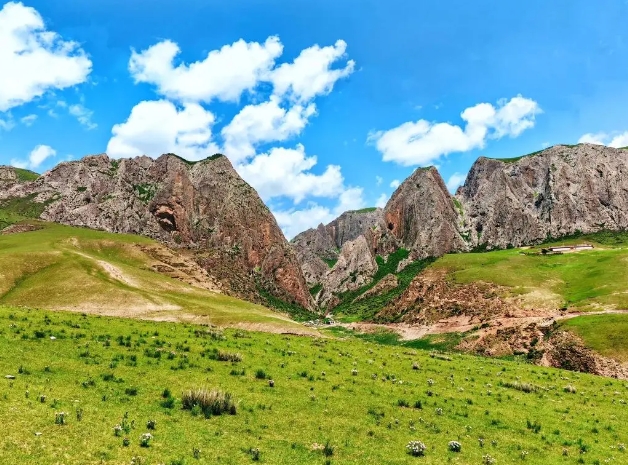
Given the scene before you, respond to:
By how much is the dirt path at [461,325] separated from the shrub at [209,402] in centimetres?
7241

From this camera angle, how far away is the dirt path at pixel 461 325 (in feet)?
253

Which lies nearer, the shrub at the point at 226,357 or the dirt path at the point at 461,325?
the shrub at the point at 226,357

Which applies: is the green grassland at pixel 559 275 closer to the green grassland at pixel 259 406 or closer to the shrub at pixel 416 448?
the green grassland at pixel 259 406

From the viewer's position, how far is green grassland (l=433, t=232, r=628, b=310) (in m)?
83.4

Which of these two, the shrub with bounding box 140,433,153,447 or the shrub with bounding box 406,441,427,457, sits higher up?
the shrub with bounding box 140,433,153,447

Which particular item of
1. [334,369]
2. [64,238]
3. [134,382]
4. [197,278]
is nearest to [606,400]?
[334,369]

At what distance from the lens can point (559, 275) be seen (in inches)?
4035

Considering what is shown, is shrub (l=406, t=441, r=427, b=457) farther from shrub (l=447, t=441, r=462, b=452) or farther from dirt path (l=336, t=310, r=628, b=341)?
dirt path (l=336, t=310, r=628, b=341)

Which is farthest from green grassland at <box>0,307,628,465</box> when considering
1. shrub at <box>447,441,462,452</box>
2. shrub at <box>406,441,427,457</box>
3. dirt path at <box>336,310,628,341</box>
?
dirt path at <box>336,310,628,341</box>

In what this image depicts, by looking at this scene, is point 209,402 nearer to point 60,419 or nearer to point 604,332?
point 60,419

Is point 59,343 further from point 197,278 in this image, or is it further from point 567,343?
point 197,278

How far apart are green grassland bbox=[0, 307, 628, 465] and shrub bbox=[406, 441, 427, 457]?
0.26 meters

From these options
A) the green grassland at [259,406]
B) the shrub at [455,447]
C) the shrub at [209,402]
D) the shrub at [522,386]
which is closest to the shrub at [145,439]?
the green grassland at [259,406]

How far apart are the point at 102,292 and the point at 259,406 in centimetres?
6386
